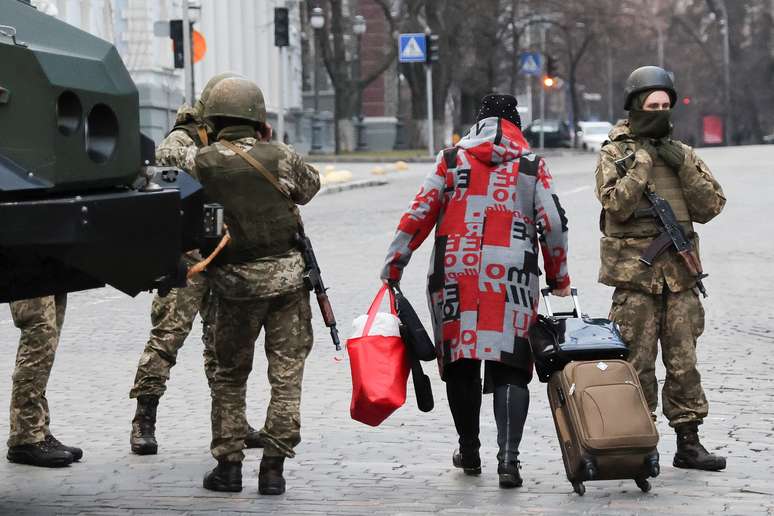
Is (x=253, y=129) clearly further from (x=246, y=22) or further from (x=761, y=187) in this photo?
(x=246, y=22)

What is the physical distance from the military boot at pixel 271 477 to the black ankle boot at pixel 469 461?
0.79 meters

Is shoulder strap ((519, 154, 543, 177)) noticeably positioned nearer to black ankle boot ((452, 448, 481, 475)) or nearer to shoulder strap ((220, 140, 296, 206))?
shoulder strap ((220, 140, 296, 206))

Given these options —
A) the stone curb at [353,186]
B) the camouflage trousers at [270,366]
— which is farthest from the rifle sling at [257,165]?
the stone curb at [353,186]

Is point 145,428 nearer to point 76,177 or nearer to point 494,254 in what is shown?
point 494,254

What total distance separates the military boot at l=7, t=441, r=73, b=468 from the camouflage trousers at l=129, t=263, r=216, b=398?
508mm

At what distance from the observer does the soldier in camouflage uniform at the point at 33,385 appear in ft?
24.7

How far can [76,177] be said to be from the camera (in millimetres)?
5777

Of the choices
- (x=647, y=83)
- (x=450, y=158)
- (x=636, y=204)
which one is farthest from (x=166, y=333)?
(x=647, y=83)

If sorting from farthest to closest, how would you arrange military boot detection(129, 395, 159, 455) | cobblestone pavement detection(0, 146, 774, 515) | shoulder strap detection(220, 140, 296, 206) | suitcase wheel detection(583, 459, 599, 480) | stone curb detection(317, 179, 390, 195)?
stone curb detection(317, 179, 390, 195) < military boot detection(129, 395, 159, 455) < shoulder strap detection(220, 140, 296, 206) < cobblestone pavement detection(0, 146, 774, 515) < suitcase wheel detection(583, 459, 599, 480)

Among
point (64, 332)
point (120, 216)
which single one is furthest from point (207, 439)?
point (64, 332)

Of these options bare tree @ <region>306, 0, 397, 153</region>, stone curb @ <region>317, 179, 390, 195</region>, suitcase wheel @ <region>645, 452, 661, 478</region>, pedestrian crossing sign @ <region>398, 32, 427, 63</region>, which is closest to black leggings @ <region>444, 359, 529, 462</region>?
suitcase wheel @ <region>645, 452, 661, 478</region>

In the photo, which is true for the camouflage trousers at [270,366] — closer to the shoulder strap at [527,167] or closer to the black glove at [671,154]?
the shoulder strap at [527,167]

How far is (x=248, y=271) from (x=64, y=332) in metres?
6.53

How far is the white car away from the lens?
7250 centimetres
